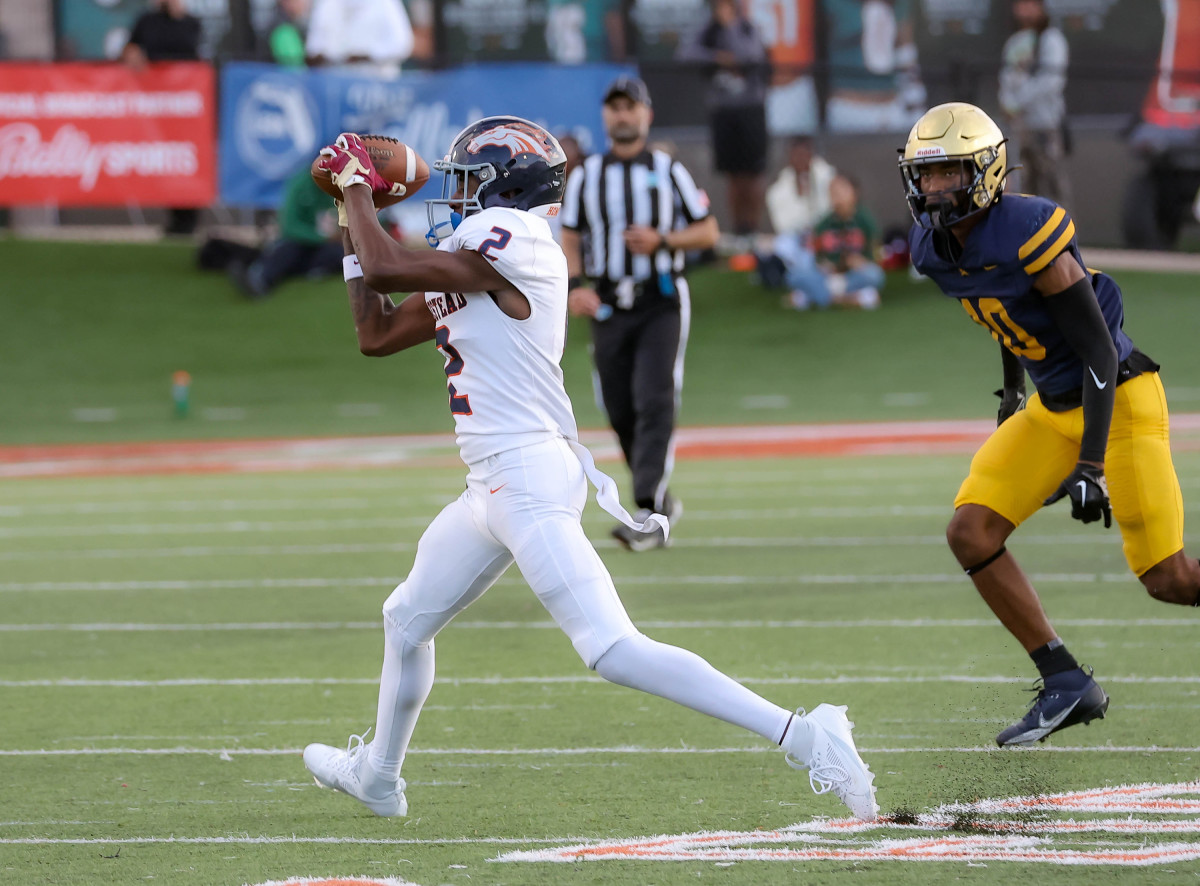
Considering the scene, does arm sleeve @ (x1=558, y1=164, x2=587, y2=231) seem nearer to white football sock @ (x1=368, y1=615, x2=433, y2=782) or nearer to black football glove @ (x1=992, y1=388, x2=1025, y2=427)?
black football glove @ (x1=992, y1=388, x2=1025, y2=427)

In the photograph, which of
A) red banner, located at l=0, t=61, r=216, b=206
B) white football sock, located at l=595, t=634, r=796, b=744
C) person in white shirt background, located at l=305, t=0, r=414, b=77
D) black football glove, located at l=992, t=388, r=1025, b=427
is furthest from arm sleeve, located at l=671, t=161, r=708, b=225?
red banner, located at l=0, t=61, r=216, b=206

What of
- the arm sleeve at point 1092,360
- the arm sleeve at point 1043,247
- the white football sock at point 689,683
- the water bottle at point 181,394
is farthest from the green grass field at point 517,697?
the water bottle at point 181,394

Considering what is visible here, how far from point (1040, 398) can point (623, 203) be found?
4.20 meters

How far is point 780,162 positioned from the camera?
765 inches

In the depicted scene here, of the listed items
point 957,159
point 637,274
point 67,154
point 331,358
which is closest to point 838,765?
point 957,159

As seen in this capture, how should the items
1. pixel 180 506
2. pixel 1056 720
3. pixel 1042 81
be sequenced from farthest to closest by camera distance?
1. pixel 1042 81
2. pixel 180 506
3. pixel 1056 720

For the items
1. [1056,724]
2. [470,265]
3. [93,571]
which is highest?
[470,265]

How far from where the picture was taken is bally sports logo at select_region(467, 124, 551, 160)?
4375mm

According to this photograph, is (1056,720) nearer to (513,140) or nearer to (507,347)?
(507,347)

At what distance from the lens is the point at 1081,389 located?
507 cm

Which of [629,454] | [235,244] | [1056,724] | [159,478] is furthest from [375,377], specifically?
[1056,724]

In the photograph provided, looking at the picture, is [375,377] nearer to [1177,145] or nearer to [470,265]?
[1177,145]

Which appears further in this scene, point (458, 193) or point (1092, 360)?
point (1092, 360)

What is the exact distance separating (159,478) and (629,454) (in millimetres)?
4649
